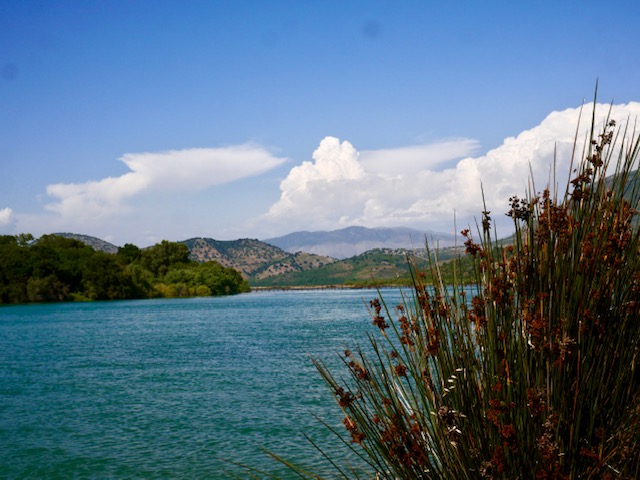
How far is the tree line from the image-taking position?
80938 mm

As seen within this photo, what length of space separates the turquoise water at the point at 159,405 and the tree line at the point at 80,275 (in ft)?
167

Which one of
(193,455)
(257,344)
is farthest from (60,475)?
(257,344)

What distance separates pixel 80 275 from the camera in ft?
290

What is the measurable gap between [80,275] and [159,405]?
77094 mm

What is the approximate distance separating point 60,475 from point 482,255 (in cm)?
1050

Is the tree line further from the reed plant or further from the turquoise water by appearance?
the reed plant

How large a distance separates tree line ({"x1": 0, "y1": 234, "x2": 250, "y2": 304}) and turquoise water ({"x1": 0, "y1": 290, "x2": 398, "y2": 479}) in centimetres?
5103

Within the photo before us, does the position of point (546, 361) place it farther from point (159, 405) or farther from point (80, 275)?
point (80, 275)

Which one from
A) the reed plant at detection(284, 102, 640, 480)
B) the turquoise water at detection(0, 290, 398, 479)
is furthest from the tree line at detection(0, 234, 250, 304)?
the reed plant at detection(284, 102, 640, 480)

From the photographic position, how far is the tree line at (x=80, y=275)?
266 feet

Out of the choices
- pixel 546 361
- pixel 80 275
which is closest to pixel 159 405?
pixel 546 361

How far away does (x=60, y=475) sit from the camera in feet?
37.8

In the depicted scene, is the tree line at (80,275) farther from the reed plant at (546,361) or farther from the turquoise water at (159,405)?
the reed plant at (546,361)

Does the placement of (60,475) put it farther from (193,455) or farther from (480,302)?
(480,302)
